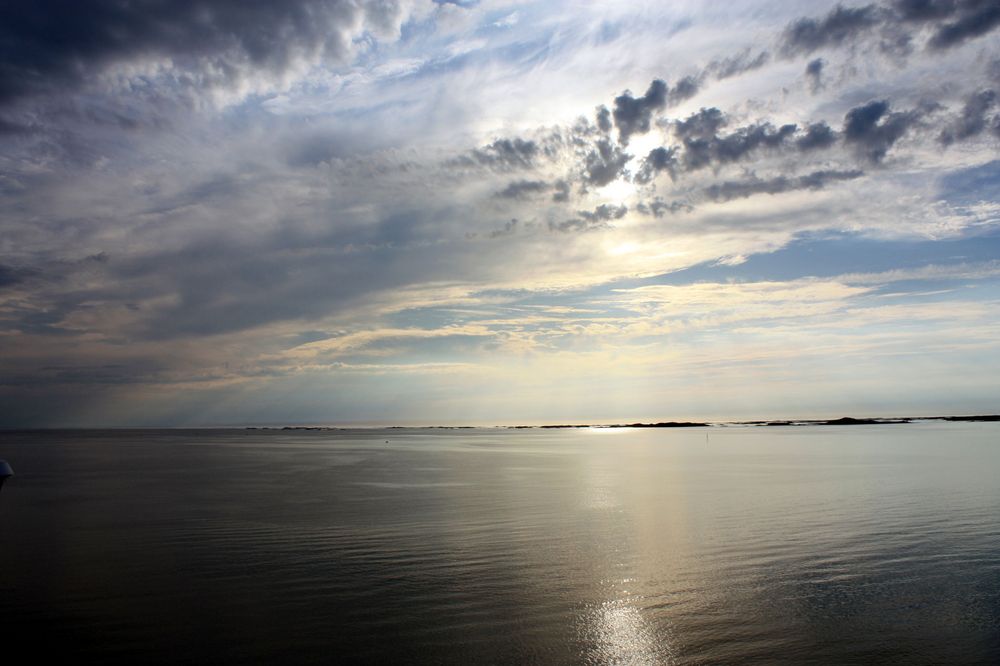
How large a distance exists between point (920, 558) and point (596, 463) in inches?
1848

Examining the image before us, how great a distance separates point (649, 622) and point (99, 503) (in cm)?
3030

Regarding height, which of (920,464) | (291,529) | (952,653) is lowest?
(952,653)

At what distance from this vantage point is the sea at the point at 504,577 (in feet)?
40.0

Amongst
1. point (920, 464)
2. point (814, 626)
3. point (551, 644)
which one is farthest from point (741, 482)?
point (551, 644)

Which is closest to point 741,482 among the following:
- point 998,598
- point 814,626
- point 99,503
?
point 998,598

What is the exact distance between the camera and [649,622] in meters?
13.5

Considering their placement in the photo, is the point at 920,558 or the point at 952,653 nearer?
the point at 952,653

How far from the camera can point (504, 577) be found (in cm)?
1722

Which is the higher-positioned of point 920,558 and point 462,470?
point 462,470

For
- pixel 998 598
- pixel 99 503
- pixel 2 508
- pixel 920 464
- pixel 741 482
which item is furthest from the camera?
pixel 920 464

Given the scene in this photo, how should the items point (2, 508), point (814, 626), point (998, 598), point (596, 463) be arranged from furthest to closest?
point (596, 463) → point (2, 508) → point (998, 598) → point (814, 626)

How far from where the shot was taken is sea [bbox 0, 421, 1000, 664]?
1219 centimetres

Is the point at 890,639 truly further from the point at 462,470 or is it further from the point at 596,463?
the point at 596,463

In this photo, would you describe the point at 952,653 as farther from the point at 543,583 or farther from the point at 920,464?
the point at 920,464
